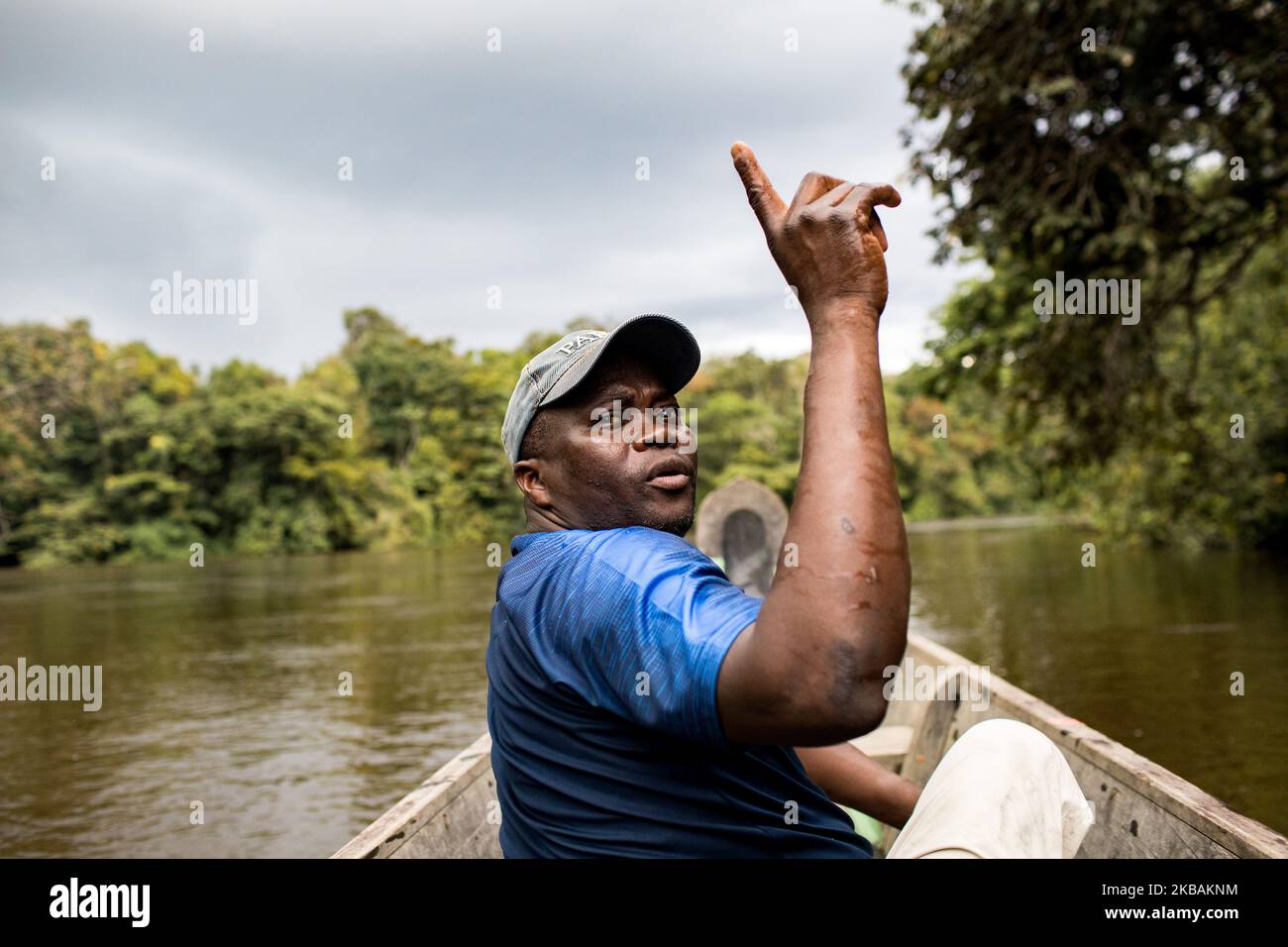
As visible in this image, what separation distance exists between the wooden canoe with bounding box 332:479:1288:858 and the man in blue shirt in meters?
0.40

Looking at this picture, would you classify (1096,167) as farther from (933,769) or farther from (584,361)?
(584,361)

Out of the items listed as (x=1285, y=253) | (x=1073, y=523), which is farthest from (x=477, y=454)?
(x=1285, y=253)

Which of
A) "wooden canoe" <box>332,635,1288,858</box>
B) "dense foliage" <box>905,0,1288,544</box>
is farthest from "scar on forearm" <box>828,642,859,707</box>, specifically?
"dense foliage" <box>905,0,1288,544</box>

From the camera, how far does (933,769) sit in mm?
3752

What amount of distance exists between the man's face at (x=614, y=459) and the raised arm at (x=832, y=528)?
34 centimetres

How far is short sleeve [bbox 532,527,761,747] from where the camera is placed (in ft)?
3.64

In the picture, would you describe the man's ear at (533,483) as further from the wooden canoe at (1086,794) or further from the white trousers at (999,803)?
the wooden canoe at (1086,794)

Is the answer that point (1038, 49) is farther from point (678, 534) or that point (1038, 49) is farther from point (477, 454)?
point (477, 454)

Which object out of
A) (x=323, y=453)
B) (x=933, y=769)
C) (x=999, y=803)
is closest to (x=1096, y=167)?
(x=933, y=769)

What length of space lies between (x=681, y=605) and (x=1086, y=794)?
272cm

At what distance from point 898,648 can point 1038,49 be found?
350 inches

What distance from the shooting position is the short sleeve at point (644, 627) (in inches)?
43.7

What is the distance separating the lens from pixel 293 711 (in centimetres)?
967

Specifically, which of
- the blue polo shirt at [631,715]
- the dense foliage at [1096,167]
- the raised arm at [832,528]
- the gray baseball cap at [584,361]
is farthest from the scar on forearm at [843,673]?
A: the dense foliage at [1096,167]
